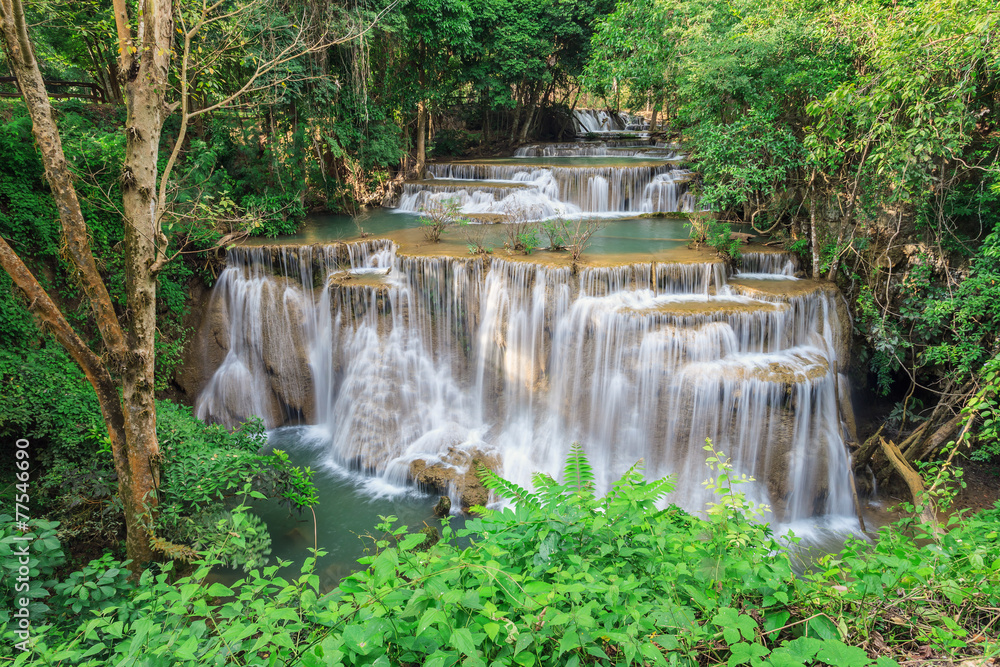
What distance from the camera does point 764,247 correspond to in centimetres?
923

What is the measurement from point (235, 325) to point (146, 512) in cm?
532

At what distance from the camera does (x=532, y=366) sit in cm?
816

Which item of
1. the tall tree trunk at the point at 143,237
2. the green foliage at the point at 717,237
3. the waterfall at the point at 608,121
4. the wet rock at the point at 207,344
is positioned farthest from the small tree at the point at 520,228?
the waterfall at the point at 608,121

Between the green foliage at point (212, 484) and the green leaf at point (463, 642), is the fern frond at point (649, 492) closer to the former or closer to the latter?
the green leaf at point (463, 642)

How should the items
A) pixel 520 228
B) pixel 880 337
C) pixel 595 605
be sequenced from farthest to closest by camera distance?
pixel 520 228 → pixel 880 337 → pixel 595 605

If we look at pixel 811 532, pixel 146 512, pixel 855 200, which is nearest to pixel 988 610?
pixel 811 532

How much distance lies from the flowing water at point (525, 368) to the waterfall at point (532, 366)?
25mm

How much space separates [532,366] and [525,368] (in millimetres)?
129

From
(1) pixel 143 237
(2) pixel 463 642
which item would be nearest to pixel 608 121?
(1) pixel 143 237

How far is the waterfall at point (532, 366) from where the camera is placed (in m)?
7.10

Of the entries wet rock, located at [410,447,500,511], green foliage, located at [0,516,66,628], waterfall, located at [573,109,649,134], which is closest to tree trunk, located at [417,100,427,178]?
wet rock, located at [410,447,500,511]

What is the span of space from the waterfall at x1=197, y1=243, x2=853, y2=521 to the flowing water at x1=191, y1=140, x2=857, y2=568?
25mm

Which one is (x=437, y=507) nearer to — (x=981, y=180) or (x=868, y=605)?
(x=868, y=605)

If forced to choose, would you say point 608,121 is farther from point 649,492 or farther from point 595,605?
point 595,605
